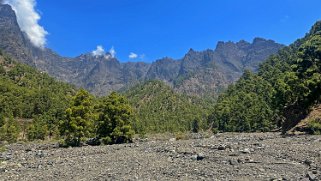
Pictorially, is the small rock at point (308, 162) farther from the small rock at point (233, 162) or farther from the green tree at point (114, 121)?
the green tree at point (114, 121)

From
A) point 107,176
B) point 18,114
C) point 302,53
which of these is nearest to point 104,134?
point 107,176

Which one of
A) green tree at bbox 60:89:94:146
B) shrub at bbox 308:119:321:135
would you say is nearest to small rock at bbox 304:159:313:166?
shrub at bbox 308:119:321:135

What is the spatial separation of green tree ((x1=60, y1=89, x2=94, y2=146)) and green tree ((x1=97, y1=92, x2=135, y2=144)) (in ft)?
9.78

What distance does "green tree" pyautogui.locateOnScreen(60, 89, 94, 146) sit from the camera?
68375 millimetres

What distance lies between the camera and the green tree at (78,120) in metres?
68.4

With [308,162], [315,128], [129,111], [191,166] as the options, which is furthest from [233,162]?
[129,111]

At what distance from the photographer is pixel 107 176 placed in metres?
31.0

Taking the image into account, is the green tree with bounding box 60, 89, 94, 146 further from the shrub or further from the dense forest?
the shrub

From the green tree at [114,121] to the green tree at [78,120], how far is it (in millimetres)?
2982

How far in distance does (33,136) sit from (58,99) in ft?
225

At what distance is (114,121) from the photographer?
7125 cm

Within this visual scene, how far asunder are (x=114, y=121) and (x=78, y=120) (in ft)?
24.8

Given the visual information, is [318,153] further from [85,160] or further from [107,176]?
[85,160]

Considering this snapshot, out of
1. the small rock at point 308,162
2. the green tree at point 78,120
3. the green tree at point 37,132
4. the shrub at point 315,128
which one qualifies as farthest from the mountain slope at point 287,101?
the green tree at point 37,132
